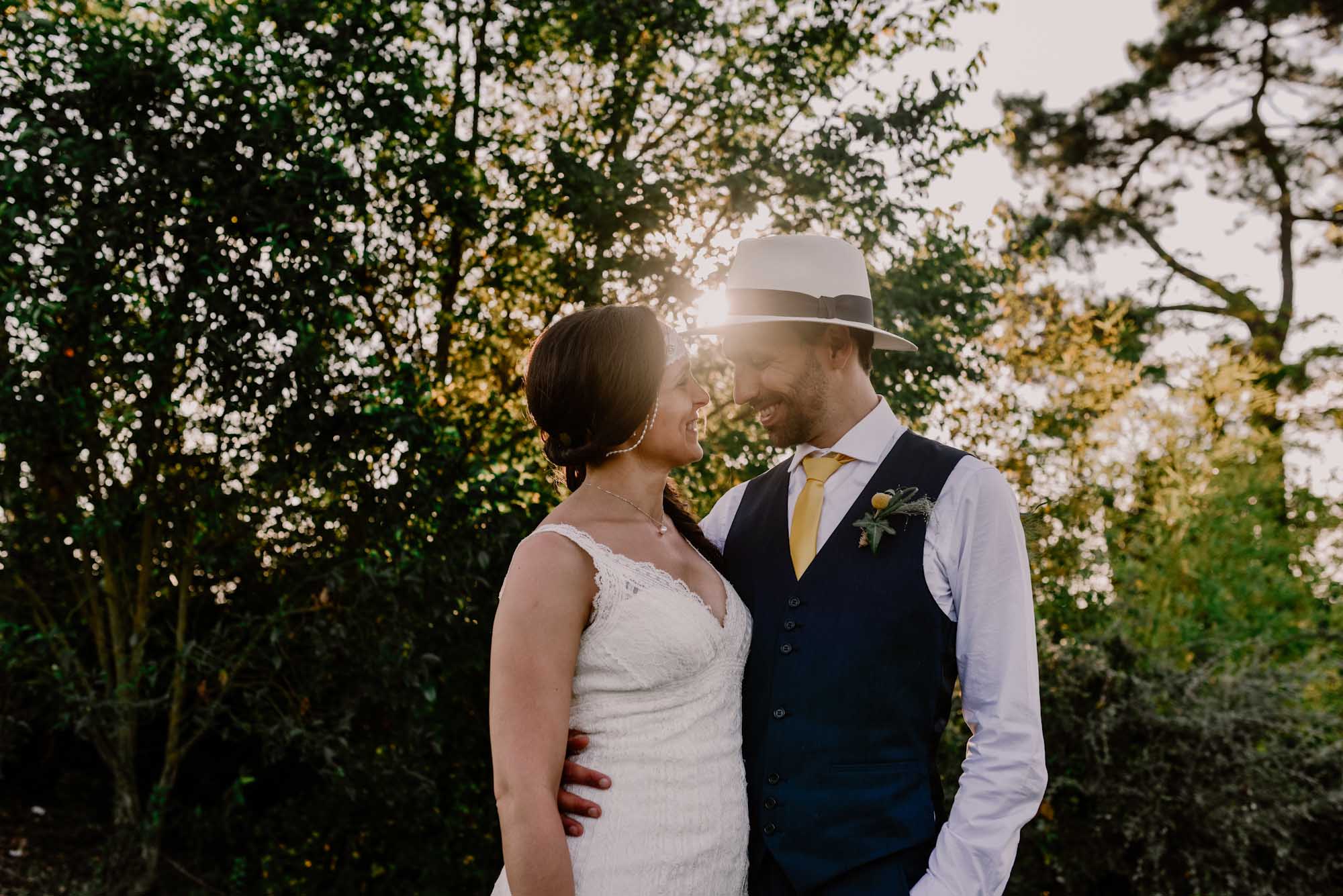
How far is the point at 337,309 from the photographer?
452cm

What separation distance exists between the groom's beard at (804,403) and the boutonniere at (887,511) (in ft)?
0.99

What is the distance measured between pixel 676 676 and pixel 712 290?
322 centimetres

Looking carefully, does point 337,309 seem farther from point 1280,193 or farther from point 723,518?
point 1280,193

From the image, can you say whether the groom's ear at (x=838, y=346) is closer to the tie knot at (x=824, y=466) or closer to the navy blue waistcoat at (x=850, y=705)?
the tie knot at (x=824, y=466)

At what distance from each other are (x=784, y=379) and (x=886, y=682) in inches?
31.3

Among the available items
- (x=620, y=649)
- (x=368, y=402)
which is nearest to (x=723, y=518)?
(x=620, y=649)

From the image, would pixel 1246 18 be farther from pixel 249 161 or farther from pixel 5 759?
pixel 5 759

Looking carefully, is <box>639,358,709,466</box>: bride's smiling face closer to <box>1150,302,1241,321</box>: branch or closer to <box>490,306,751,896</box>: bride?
<box>490,306,751,896</box>: bride

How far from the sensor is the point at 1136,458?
914 centimetres

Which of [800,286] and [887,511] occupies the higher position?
[800,286]

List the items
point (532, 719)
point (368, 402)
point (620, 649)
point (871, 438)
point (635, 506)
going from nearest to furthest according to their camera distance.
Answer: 1. point (532, 719)
2. point (620, 649)
3. point (635, 506)
4. point (871, 438)
5. point (368, 402)

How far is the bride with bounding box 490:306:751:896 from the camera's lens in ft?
6.44

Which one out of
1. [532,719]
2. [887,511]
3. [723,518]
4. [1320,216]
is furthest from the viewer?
[1320,216]

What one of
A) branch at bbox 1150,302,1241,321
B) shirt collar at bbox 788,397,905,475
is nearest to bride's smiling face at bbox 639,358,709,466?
shirt collar at bbox 788,397,905,475
